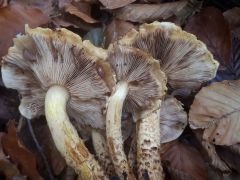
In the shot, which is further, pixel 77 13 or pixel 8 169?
pixel 77 13

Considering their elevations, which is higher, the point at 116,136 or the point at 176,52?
the point at 176,52

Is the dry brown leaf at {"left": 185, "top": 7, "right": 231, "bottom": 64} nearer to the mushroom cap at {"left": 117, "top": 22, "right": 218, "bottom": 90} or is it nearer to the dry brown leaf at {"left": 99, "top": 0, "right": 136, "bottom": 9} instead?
the mushroom cap at {"left": 117, "top": 22, "right": 218, "bottom": 90}

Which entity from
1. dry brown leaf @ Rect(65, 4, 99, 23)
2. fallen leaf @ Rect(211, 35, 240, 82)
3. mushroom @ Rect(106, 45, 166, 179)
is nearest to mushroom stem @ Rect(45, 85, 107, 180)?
mushroom @ Rect(106, 45, 166, 179)

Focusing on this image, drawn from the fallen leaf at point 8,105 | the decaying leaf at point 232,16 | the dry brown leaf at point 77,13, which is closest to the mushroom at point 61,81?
the fallen leaf at point 8,105

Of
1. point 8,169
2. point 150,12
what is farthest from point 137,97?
point 8,169

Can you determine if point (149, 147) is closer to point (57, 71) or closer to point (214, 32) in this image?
point (57, 71)
